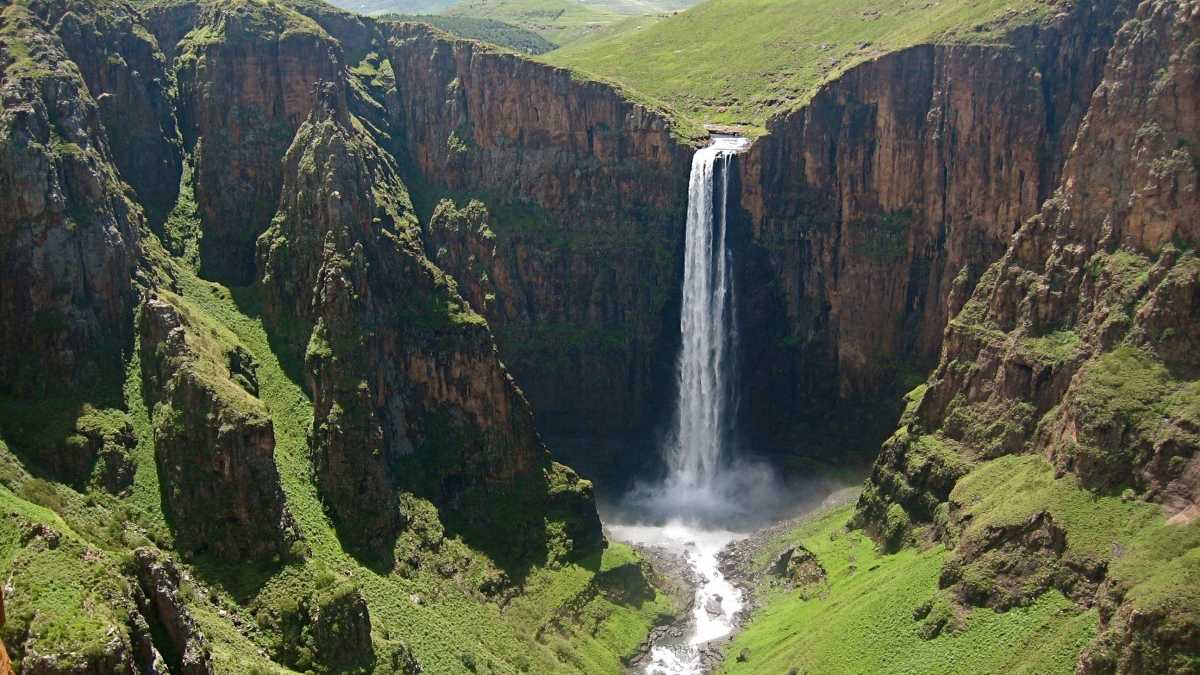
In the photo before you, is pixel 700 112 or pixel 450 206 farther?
pixel 700 112

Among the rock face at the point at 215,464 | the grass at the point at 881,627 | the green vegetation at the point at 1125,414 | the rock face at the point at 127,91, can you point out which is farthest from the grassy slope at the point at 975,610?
the rock face at the point at 127,91

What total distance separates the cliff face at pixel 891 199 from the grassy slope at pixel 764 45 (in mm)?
3619

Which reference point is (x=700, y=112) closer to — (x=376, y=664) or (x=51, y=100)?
(x=51, y=100)

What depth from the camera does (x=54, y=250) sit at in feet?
204

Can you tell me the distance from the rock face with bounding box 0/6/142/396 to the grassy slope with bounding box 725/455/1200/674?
1520 inches

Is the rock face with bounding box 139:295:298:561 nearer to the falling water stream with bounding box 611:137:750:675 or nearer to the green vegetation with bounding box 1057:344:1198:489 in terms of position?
the falling water stream with bounding box 611:137:750:675

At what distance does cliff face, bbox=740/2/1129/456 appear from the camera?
266 feet

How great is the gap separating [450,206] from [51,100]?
37.5 metres

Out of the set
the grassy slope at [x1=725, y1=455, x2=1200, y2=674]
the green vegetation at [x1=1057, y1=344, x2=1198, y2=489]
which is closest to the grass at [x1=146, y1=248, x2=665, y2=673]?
the grassy slope at [x1=725, y1=455, x2=1200, y2=674]

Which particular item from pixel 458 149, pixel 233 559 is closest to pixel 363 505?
pixel 233 559

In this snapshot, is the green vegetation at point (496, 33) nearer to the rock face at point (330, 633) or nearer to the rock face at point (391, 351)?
the rock face at point (391, 351)

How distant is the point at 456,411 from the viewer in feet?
254

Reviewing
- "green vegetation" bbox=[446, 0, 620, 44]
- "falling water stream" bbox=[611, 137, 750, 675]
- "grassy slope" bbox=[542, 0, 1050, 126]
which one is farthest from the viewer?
"green vegetation" bbox=[446, 0, 620, 44]

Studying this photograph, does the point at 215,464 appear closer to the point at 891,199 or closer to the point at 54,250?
the point at 54,250
